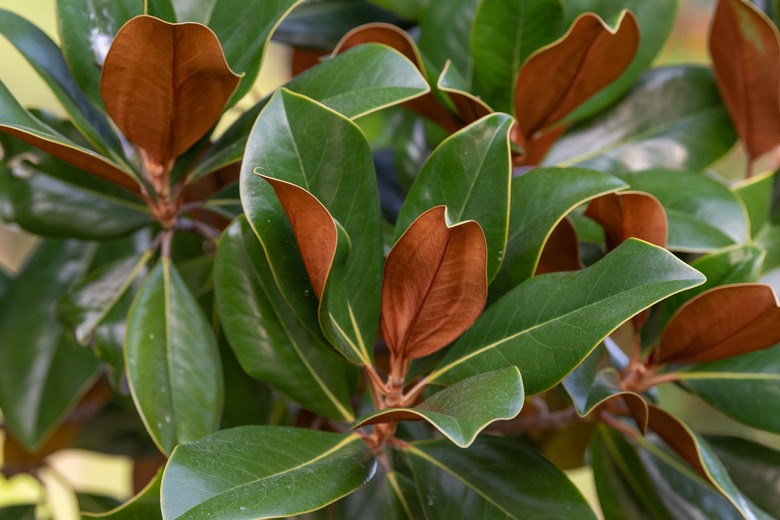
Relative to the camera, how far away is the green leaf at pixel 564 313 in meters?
0.46

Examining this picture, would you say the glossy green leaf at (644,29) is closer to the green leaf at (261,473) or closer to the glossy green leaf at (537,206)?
the glossy green leaf at (537,206)

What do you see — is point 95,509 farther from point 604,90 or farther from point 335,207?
point 604,90

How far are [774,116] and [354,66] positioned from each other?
0.52 metres

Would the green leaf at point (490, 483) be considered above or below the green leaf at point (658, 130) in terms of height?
below

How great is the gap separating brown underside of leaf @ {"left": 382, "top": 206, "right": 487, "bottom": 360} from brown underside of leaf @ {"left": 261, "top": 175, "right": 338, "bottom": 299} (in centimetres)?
6

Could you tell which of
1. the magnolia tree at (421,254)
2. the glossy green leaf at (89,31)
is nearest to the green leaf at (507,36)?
the magnolia tree at (421,254)

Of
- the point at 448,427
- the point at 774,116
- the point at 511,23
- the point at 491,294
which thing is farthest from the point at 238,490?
the point at 774,116

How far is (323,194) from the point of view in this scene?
0.56m

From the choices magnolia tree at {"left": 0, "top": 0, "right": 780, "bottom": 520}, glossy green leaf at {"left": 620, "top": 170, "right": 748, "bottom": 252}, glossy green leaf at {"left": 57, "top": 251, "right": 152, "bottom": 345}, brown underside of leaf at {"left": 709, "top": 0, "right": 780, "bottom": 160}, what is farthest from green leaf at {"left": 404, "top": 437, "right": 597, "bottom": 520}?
brown underside of leaf at {"left": 709, "top": 0, "right": 780, "bottom": 160}

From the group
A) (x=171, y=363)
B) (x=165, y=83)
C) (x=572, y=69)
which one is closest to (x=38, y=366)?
(x=171, y=363)

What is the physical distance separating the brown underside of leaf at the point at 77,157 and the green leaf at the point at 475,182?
0.24 metres

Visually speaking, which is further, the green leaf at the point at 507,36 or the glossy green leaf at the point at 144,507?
the green leaf at the point at 507,36

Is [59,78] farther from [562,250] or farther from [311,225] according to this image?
[562,250]

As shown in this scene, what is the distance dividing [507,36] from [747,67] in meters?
0.28
